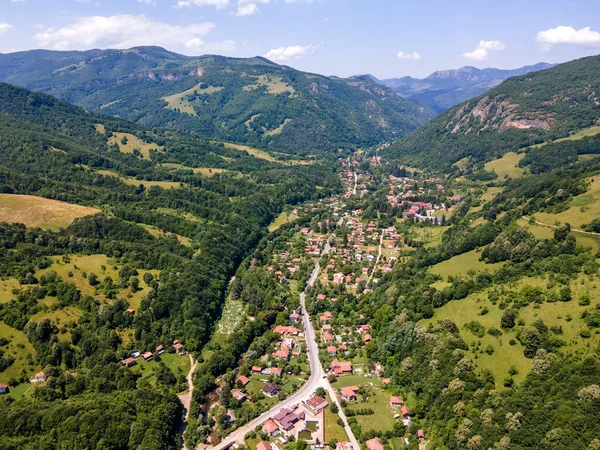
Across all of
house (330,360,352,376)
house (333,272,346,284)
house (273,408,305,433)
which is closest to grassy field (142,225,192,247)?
house (333,272,346,284)

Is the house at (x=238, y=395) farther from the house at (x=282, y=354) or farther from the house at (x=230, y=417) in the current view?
the house at (x=282, y=354)

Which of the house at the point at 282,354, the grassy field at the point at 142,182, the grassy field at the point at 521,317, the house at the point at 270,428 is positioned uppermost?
the grassy field at the point at 142,182

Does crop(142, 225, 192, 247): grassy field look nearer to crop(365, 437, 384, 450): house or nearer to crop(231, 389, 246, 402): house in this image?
crop(231, 389, 246, 402): house

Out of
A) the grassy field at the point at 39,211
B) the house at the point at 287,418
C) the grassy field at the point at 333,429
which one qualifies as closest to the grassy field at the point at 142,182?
the grassy field at the point at 39,211

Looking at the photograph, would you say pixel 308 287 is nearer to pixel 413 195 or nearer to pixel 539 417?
pixel 539 417

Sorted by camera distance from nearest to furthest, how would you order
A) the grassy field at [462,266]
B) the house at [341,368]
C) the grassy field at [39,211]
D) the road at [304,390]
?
the road at [304,390], the house at [341,368], the grassy field at [462,266], the grassy field at [39,211]

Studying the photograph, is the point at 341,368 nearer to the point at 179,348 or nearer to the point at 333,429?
the point at 333,429
